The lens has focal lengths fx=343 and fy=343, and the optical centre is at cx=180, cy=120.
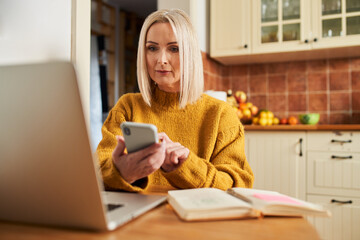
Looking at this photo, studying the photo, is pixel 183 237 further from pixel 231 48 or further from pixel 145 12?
pixel 145 12

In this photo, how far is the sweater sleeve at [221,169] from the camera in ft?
2.84

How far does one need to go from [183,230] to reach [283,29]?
2.70 metres

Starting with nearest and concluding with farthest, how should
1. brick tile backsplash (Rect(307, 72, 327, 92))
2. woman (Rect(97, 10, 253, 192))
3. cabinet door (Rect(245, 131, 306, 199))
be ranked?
woman (Rect(97, 10, 253, 192)), cabinet door (Rect(245, 131, 306, 199)), brick tile backsplash (Rect(307, 72, 327, 92))

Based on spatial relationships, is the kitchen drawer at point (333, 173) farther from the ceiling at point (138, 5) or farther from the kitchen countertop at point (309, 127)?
the ceiling at point (138, 5)

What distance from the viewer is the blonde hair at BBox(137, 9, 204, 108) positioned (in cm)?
119

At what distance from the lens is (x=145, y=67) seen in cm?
129

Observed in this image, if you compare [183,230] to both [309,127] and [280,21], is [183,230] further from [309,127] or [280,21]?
[280,21]

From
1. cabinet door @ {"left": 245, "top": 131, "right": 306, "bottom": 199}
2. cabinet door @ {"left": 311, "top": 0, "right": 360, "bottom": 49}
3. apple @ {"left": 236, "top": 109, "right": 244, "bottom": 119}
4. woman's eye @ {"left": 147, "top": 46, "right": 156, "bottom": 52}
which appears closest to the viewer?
woman's eye @ {"left": 147, "top": 46, "right": 156, "bottom": 52}

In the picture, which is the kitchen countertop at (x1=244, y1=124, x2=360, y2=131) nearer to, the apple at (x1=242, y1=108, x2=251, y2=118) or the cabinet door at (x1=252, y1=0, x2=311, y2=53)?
the apple at (x1=242, y1=108, x2=251, y2=118)

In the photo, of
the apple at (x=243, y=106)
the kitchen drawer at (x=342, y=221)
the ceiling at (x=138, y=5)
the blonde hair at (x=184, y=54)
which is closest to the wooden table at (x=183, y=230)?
the blonde hair at (x=184, y=54)

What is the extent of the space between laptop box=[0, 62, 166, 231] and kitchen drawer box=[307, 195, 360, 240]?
2.25 metres

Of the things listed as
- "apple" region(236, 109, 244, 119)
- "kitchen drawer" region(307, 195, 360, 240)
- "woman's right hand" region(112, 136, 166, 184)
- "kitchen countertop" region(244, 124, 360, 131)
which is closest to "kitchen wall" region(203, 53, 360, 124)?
"apple" region(236, 109, 244, 119)

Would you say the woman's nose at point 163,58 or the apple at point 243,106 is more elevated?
the woman's nose at point 163,58

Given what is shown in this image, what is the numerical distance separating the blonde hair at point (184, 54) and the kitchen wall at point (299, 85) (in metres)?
1.78
